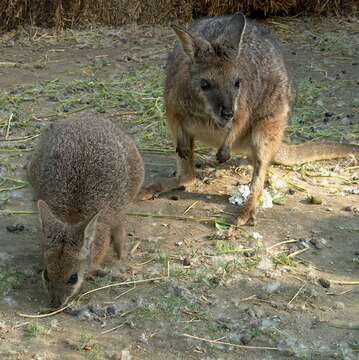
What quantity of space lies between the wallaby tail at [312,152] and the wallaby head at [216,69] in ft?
3.30

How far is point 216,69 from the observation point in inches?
198

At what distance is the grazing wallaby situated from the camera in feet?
12.9

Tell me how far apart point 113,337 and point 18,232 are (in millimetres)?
1401

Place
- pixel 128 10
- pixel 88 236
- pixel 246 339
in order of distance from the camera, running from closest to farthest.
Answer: pixel 246 339, pixel 88 236, pixel 128 10

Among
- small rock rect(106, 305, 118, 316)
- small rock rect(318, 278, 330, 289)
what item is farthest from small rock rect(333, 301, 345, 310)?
small rock rect(106, 305, 118, 316)

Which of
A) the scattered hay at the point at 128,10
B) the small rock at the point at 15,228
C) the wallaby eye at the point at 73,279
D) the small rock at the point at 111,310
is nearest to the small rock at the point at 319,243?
the small rock at the point at 111,310

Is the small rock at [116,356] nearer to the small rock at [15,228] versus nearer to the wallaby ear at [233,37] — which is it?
the small rock at [15,228]

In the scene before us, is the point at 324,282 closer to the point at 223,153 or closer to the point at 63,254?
the point at 223,153

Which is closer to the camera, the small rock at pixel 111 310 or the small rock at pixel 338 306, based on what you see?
the small rock at pixel 111 310

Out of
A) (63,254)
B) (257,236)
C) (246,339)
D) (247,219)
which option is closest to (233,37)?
(247,219)

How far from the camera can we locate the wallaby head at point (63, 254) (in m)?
3.89

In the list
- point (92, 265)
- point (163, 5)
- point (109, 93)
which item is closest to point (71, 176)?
point (92, 265)

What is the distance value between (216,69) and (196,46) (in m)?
0.21

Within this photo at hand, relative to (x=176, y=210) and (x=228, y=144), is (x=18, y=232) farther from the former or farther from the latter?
(x=228, y=144)
